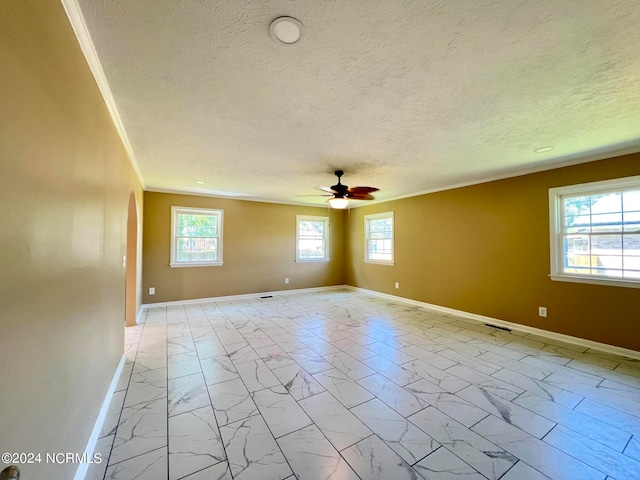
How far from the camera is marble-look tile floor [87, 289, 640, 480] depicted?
159 centimetres

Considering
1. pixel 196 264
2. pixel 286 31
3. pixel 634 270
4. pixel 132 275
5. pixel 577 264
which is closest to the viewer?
pixel 286 31

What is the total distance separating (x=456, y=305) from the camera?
4922 millimetres

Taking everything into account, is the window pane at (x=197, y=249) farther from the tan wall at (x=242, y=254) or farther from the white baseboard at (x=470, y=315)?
the white baseboard at (x=470, y=315)

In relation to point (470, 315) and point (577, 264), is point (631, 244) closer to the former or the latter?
point (577, 264)

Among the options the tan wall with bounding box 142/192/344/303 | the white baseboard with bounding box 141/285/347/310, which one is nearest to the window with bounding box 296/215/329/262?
the tan wall with bounding box 142/192/344/303

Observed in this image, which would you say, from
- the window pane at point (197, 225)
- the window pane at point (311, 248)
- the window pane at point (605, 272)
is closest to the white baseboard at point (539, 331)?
the window pane at point (605, 272)

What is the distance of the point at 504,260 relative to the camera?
4230 mm

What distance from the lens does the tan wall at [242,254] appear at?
5.34 metres

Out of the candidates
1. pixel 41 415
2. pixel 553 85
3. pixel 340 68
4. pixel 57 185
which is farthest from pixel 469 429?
pixel 57 185

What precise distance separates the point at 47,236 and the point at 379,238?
6255 mm

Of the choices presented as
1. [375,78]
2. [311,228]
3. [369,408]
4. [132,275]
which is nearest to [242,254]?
[311,228]

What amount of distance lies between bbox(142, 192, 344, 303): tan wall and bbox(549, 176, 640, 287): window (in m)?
4.99

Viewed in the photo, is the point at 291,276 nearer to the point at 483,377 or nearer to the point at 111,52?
the point at 483,377

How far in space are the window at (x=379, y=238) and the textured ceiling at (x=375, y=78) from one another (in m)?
3.15
